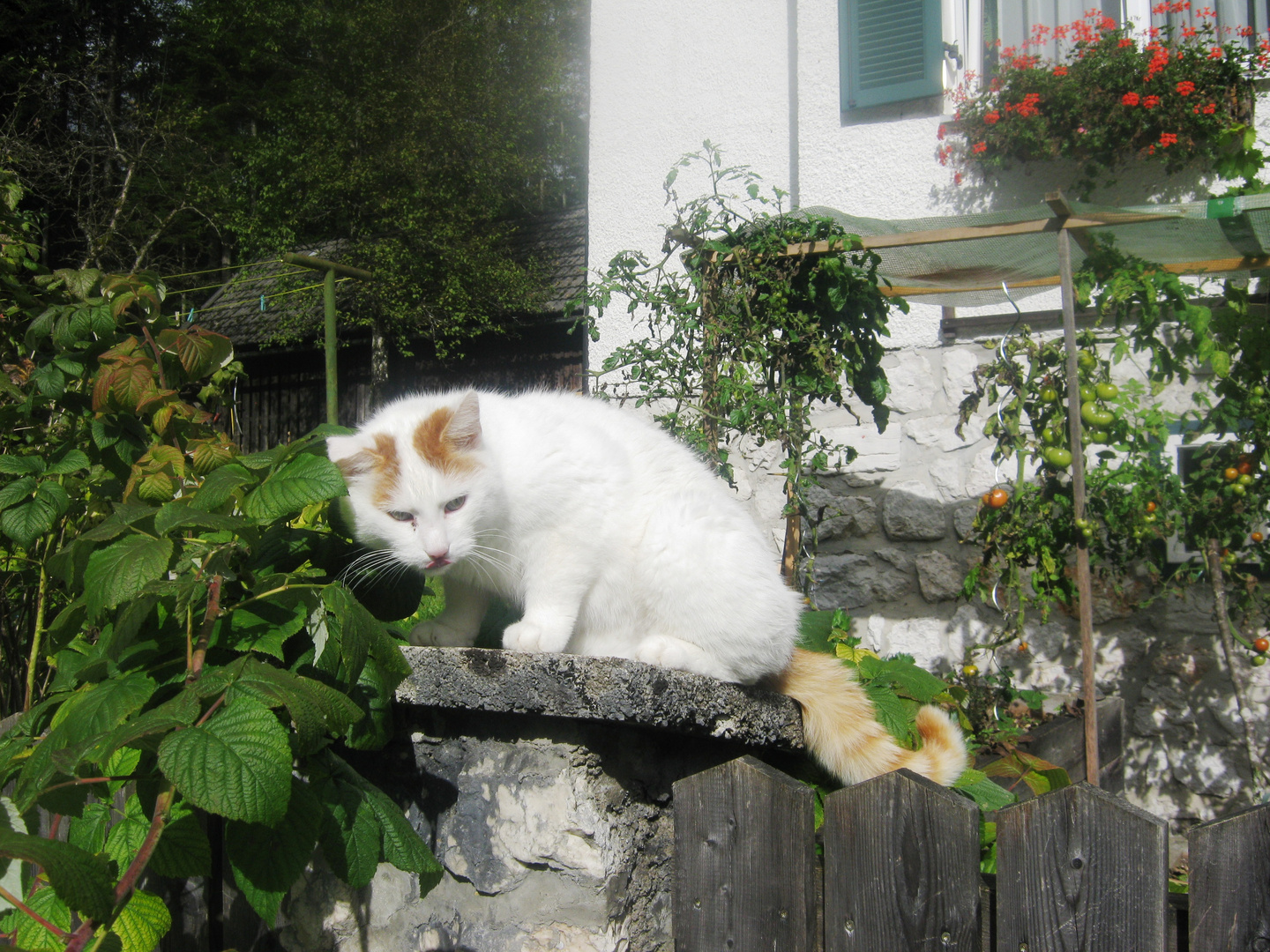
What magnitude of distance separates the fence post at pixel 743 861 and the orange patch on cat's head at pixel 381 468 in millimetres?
879

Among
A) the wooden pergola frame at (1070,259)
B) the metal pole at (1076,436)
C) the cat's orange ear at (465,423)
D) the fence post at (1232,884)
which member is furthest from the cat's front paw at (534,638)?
the metal pole at (1076,436)

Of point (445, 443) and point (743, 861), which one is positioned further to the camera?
point (445, 443)

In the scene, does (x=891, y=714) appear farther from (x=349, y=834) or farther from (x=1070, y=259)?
(x=1070, y=259)

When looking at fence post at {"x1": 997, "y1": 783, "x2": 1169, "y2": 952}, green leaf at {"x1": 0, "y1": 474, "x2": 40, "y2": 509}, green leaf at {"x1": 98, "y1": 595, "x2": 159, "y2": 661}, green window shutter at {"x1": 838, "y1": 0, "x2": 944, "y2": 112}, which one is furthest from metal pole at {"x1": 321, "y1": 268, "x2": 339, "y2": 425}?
green window shutter at {"x1": 838, "y1": 0, "x2": 944, "y2": 112}

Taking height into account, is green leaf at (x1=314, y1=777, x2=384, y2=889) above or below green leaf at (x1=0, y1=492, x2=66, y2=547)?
below

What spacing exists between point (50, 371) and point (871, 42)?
4.36 meters

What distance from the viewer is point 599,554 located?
1.73 m

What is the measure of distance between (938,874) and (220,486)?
1.10 m

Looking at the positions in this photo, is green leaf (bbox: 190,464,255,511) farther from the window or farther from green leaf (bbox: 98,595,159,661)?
the window

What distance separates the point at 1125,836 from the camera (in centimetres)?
100

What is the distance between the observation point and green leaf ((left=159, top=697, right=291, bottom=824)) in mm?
837

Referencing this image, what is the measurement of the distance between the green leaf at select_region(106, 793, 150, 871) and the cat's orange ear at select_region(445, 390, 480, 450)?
2.82 feet

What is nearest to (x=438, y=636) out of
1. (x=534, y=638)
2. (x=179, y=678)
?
(x=534, y=638)

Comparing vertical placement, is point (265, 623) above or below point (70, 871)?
above
